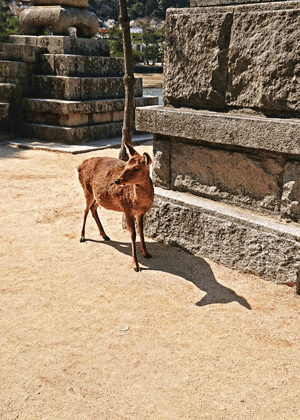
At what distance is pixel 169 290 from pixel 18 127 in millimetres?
8075

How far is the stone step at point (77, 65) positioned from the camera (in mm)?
9695

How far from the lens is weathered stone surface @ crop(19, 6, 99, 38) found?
33.1ft

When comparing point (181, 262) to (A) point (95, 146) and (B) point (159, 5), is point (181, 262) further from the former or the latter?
(B) point (159, 5)

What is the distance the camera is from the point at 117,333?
3.03 meters

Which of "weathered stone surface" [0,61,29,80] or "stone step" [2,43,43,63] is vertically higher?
"stone step" [2,43,43,63]

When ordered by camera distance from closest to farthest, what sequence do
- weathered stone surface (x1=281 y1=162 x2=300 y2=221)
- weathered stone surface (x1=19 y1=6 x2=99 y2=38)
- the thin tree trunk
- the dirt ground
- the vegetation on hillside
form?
the dirt ground < weathered stone surface (x1=281 y1=162 x2=300 y2=221) < the thin tree trunk < weathered stone surface (x1=19 y1=6 x2=99 y2=38) < the vegetation on hillside

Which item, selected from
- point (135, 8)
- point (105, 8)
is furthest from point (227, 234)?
point (105, 8)

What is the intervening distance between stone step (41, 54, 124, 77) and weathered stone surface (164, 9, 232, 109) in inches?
242

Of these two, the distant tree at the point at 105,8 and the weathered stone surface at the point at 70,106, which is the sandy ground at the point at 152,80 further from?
the distant tree at the point at 105,8

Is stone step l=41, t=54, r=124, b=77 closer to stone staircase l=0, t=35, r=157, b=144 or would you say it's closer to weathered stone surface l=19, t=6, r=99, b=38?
stone staircase l=0, t=35, r=157, b=144

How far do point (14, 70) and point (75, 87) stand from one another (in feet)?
5.43

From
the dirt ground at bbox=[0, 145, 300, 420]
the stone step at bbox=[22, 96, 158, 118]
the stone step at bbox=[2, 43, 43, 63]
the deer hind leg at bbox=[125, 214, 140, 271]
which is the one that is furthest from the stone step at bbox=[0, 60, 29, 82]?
the deer hind leg at bbox=[125, 214, 140, 271]

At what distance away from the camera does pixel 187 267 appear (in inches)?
158

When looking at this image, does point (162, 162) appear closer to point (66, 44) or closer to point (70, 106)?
point (70, 106)
